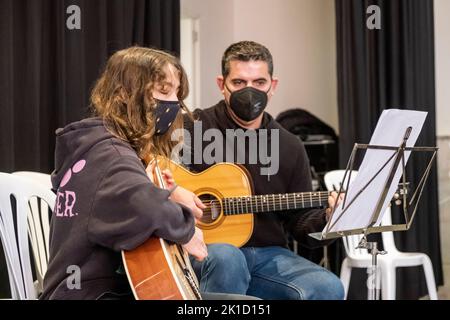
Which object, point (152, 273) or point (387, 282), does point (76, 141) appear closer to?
point (152, 273)

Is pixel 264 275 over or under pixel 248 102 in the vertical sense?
under

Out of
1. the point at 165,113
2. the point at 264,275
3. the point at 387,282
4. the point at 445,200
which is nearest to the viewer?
the point at 165,113

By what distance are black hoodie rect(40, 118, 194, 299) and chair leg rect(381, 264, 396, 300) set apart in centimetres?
176

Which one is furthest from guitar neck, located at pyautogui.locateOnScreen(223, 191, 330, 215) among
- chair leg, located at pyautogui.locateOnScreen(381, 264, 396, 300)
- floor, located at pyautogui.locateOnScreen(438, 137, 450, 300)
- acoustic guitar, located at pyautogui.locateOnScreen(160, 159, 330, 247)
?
floor, located at pyautogui.locateOnScreen(438, 137, 450, 300)

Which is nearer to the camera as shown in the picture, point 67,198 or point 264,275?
point 67,198

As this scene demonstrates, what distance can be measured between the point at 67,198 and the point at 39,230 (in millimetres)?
727

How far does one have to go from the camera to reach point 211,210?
8.02 ft

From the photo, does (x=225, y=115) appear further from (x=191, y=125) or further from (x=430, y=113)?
(x=430, y=113)

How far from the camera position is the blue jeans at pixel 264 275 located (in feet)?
7.00

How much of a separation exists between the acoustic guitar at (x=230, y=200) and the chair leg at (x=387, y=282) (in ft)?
2.96

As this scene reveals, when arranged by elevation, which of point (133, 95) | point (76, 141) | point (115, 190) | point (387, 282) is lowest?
point (387, 282)

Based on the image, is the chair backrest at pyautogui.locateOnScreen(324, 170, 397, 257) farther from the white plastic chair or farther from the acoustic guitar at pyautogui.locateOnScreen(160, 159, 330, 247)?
the acoustic guitar at pyautogui.locateOnScreen(160, 159, 330, 247)

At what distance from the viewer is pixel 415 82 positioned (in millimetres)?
3996

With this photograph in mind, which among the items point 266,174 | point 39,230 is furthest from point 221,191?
point 39,230
